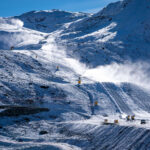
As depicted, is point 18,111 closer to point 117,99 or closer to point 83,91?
point 83,91

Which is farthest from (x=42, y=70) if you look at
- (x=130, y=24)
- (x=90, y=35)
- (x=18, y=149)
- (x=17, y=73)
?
(x=130, y=24)

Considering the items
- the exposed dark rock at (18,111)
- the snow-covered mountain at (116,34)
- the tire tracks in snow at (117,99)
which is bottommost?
the exposed dark rock at (18,111)

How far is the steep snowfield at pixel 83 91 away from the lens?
2189 cm

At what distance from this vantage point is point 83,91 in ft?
121

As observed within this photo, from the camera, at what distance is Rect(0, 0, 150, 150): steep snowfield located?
71.8ft

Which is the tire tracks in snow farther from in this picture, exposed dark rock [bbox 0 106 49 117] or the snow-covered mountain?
the snow-covered mountain

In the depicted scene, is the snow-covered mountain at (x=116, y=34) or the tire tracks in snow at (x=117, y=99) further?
the snow-covered mountain at (x=116, y=34)

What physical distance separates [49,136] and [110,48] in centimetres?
4232

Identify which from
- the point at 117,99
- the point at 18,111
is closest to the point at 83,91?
the point at 117,99

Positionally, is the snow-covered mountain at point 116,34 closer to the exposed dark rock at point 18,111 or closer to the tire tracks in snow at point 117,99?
the tire tracks in snow at point 117,99

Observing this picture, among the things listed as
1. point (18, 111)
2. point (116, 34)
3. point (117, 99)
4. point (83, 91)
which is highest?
point (116, 34)

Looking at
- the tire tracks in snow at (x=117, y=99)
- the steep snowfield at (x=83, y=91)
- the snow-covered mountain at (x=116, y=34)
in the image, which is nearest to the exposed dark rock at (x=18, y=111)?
the steep snowfield at (x=83, y=91)

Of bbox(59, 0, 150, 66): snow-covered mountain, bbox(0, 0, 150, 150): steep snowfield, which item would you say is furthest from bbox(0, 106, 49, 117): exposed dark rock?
bbox(59, 0, 150, 66): snow-covered mountain

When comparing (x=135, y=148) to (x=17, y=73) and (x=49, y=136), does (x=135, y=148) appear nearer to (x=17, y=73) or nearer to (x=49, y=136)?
(x=49, y=136)
